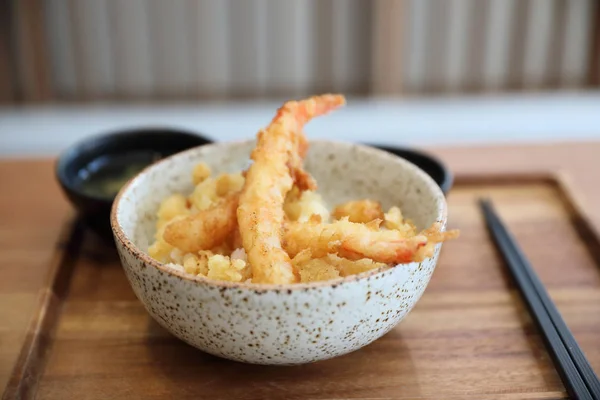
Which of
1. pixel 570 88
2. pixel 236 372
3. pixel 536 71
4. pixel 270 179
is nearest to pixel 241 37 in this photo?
pixel 536 71

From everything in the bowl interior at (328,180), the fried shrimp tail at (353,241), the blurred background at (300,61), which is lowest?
the blurred background at (300,61)

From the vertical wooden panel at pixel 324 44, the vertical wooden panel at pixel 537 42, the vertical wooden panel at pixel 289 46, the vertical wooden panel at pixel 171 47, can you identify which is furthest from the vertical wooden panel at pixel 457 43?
the vertical wooden panel at pixel 171 47

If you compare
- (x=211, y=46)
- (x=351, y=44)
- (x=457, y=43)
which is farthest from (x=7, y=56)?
(x=457, y=43)

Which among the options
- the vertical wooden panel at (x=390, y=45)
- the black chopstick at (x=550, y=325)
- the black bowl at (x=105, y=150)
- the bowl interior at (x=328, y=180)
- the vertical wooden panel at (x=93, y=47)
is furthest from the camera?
the vertical wooden panel at (x=93, y=47)

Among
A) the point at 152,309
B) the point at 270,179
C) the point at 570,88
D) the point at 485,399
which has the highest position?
the point at 270,179

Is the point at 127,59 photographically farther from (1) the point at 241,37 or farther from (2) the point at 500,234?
(2) the point at 500,234

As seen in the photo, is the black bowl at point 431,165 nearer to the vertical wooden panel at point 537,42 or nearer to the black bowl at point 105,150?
the black bowl at point 105,150

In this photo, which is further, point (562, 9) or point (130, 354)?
point (562, 9)

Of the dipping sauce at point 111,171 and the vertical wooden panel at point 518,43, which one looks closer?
the dipping sauce at point 111,171
